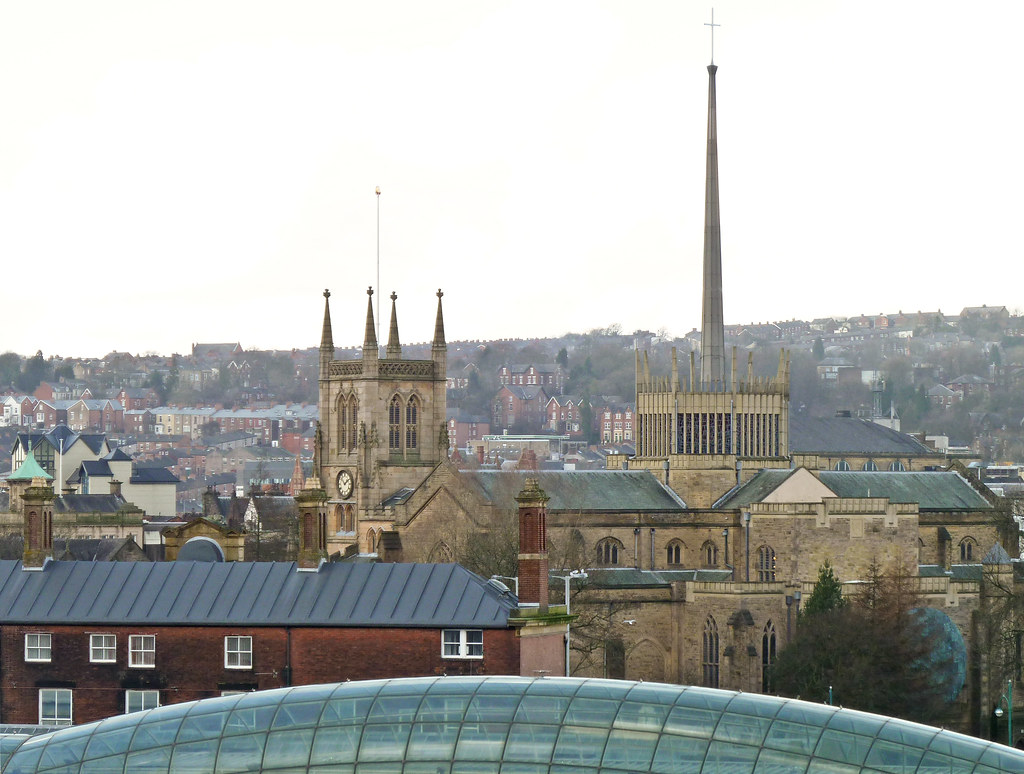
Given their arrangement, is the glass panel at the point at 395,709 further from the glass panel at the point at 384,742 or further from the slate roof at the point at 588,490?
the slate roof at the point at 588,490

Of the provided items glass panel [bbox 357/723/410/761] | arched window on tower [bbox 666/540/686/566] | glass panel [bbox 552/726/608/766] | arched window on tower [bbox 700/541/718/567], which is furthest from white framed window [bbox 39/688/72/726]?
arched window on tower [bbox 700/541/718/567]

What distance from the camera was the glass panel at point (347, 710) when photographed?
174 feet

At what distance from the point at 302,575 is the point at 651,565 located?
1687 inches

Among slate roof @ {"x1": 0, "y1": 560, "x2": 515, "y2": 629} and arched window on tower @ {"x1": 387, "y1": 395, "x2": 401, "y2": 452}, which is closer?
slate roof @ {"x1": 0, "y1": 560, "x2": 515, "y2": 629}

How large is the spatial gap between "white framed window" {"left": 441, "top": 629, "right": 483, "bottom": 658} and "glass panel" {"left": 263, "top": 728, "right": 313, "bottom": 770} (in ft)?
51.1

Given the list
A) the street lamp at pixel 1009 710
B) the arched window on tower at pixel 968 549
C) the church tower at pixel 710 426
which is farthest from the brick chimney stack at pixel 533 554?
the arched window on tower at pixel 968 549

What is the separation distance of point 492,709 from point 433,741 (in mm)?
1341

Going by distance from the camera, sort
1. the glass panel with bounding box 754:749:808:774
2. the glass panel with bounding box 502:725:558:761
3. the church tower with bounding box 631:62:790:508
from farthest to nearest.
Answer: the church tower with bounding box 631:62:790:508 < the glass panel with bounding box 502:725:558:761 < the glass panel with bounding box 754:749:808:774

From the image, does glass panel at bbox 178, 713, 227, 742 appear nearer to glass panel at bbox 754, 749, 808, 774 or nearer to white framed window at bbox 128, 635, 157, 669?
glass panel at bbox 754, 749, 808, 774

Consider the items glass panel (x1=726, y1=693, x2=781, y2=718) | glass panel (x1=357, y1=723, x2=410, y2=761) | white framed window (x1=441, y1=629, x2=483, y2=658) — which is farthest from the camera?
white framed window (x1=441, y1=629, x2=483, y2=658)

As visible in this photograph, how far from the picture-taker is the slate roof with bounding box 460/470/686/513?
11294 cm

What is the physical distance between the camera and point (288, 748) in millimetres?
52875

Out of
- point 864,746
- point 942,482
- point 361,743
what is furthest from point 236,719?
point 942,482

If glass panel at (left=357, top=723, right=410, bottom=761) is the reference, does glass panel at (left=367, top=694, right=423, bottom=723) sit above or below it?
above
